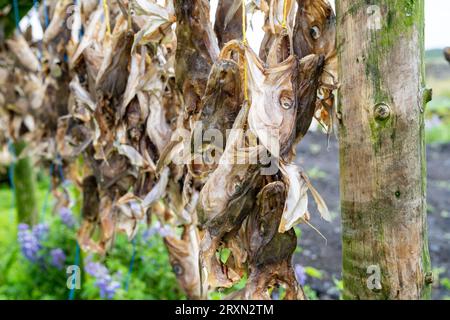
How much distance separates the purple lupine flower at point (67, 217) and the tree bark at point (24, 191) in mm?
349

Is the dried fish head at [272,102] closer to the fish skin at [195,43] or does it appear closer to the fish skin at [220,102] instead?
the fish skin at [220,102]

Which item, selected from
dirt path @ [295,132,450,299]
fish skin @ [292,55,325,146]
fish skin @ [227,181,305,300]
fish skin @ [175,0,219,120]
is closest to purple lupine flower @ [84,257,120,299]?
dirt path @ [295,132,450,299]

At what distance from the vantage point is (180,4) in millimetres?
1101

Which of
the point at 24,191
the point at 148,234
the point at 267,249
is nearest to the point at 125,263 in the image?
the point at 148,234

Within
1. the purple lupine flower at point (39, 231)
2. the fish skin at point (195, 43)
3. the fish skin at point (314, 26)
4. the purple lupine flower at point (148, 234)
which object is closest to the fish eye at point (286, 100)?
the fish skin at point (314, 26)

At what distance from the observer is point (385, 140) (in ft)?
2.99

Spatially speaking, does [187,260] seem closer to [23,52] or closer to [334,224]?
[23,52]

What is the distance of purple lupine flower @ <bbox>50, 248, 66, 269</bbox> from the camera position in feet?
8.14

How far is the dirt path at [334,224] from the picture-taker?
2502mm

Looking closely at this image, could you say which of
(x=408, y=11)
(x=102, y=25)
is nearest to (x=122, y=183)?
(x=102, y=25)

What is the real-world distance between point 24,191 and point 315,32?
2459mm

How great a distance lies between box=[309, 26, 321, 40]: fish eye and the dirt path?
0.82ft

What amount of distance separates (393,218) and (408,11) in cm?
37

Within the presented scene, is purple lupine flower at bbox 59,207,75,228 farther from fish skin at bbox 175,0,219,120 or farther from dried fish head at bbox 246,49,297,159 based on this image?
dried fish head at bbox 246,49,297,159
